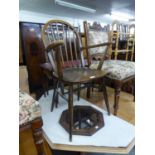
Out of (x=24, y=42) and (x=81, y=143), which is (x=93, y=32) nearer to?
(x=24, y=42)

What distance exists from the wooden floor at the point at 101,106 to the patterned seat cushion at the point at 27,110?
0.24 m

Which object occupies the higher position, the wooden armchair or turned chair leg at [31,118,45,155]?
the wooden armchair

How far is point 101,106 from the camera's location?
1.48 meters

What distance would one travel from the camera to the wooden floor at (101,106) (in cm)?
90

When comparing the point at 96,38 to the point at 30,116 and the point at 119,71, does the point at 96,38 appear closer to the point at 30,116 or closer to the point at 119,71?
the point at 119,71

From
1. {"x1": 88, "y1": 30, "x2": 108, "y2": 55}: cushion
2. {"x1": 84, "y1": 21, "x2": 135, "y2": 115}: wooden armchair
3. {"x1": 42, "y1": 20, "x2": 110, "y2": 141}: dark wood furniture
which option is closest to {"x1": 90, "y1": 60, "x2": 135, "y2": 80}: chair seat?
{"x1": 84, "y1": 21, "x2": 135, "y2": 115}: wooden armchair

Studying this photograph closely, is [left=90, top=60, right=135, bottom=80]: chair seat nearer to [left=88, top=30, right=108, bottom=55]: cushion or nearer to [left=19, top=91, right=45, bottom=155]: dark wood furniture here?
[left=88, top=30, right=108, bottom=55]: cushion

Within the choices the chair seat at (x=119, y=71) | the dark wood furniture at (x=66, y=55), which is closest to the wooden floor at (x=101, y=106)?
the dark wood furniture at (x=66, y=55)

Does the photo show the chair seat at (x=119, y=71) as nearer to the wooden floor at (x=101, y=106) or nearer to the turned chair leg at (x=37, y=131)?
the wooden floor at (x=101, y=106)

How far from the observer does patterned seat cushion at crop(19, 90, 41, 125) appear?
2.16 feet

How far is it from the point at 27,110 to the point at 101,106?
954 mm

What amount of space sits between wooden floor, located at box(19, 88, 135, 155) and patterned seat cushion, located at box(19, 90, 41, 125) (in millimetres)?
242
